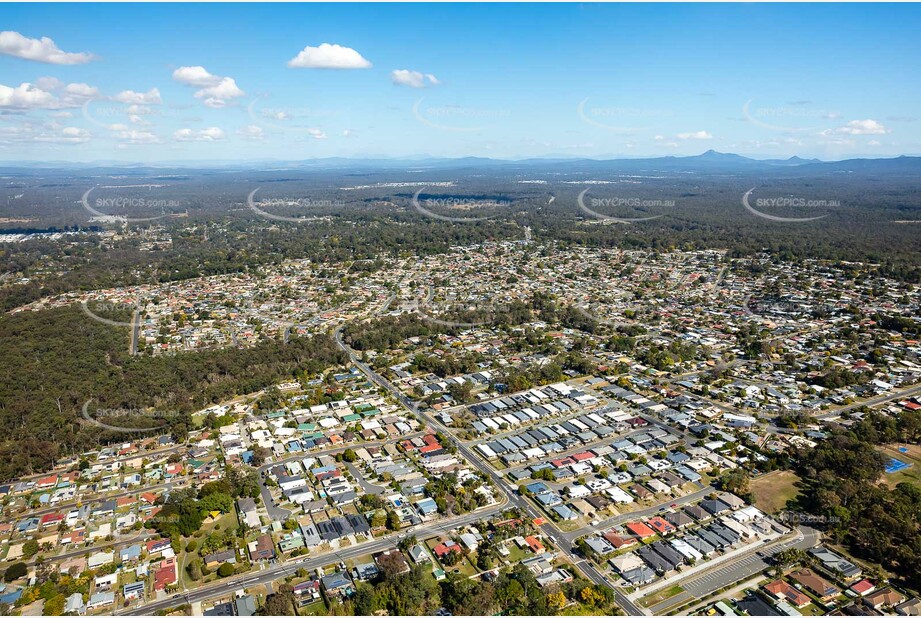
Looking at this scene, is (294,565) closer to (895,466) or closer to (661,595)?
(661,595)

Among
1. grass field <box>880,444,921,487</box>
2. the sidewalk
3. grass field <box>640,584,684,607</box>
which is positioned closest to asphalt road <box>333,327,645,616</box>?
grass field <box>640,584,684,607</box>

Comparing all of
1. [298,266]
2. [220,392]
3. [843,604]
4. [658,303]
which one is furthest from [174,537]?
[298,266]

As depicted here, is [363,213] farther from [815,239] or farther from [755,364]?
[755,364]

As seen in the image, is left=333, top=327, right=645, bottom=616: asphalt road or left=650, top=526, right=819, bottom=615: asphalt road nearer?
left=650, top=526, right=819, bottom=615: asphalt road

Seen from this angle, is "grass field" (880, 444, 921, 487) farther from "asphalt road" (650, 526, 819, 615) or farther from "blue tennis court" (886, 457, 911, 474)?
"asphalt road" (650, 526, 819, 615)

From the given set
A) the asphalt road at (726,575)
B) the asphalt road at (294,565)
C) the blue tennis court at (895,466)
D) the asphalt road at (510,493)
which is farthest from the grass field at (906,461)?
the asphalt road at (294,565)

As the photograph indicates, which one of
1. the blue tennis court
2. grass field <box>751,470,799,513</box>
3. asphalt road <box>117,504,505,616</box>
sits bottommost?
asphalt road <box>117,504,505,616</box>

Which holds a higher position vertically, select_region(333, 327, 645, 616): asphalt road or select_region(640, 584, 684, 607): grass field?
select_region(333, 327, 645, 616): asphalt road
